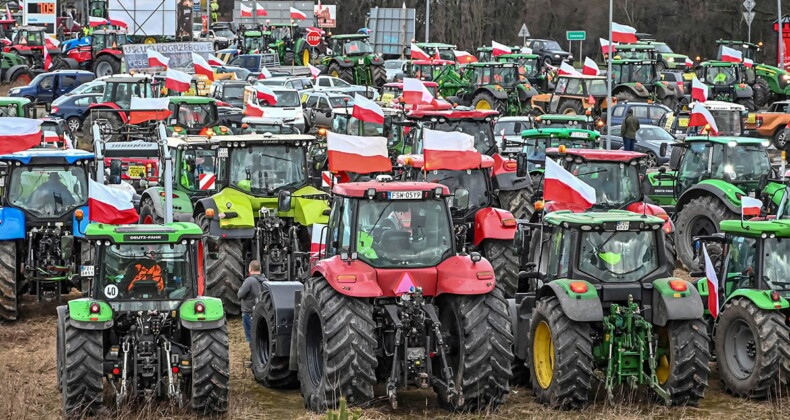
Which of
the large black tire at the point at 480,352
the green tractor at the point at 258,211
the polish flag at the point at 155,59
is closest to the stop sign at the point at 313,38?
the polish flag at the point at 155,59

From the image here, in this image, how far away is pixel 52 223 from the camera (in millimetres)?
18312

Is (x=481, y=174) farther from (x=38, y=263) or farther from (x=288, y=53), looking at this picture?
(x=288, y=53)

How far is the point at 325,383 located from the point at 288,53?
160 ft

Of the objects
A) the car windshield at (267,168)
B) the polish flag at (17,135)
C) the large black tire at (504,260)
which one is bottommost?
the large black tire at (504,260)

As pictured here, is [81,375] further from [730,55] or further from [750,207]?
[730,55]

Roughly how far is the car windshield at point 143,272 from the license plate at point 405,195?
2.04m

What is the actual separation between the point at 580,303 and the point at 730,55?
111ft

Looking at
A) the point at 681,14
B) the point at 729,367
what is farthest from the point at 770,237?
→ the point at 681,14

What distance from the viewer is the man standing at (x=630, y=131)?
31766 millimetres

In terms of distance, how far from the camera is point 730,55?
148 feet

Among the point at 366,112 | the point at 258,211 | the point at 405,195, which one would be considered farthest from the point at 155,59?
the point at 405,195

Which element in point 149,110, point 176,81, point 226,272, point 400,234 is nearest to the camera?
point 400,234

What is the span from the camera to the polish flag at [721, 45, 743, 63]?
45094mm

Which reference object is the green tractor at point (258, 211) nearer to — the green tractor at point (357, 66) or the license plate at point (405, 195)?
the license plate at point (405, 195)
